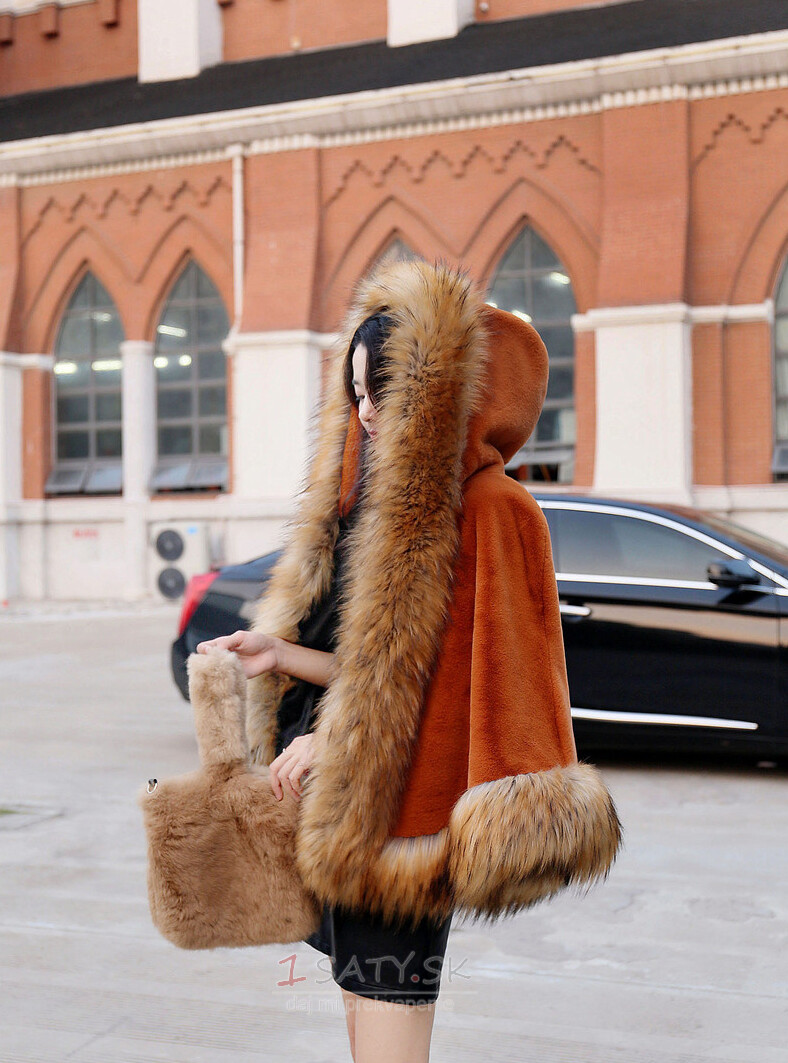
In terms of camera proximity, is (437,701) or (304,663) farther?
(304,663)

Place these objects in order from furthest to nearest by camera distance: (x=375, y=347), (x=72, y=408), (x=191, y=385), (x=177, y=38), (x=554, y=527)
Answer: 1. (x=177, y=38)
2. (x=72, y=408)
3. (x=191, y=385)
4. (x=554, y=527)
5. (x=375, y=347)

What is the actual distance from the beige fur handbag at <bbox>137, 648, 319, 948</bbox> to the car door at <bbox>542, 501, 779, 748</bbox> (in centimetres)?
473

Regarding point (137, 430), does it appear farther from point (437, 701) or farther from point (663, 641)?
point (437, 701)

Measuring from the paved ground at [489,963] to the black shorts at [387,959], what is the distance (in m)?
1.34

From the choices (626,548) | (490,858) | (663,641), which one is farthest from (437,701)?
(626,548)

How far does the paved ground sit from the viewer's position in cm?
328

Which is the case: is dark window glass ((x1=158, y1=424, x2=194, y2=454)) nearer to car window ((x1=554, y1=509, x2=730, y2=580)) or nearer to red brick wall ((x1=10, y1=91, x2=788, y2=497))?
red brick wall ((x1=10, y1=91, x2=788, y2=497))

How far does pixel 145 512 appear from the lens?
2052cm

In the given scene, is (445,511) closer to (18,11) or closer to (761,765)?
(761,765)

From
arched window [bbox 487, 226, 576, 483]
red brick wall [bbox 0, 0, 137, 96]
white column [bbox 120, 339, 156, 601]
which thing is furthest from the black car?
red brick wall [bbox 0, 0, 137, 96]

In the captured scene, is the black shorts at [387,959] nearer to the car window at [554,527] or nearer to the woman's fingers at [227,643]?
the woman's fingers at [227,643]

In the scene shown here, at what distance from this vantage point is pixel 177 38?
2234 cm

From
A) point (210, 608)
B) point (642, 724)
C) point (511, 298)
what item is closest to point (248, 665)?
point (642, 724)

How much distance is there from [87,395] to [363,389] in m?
20.6
